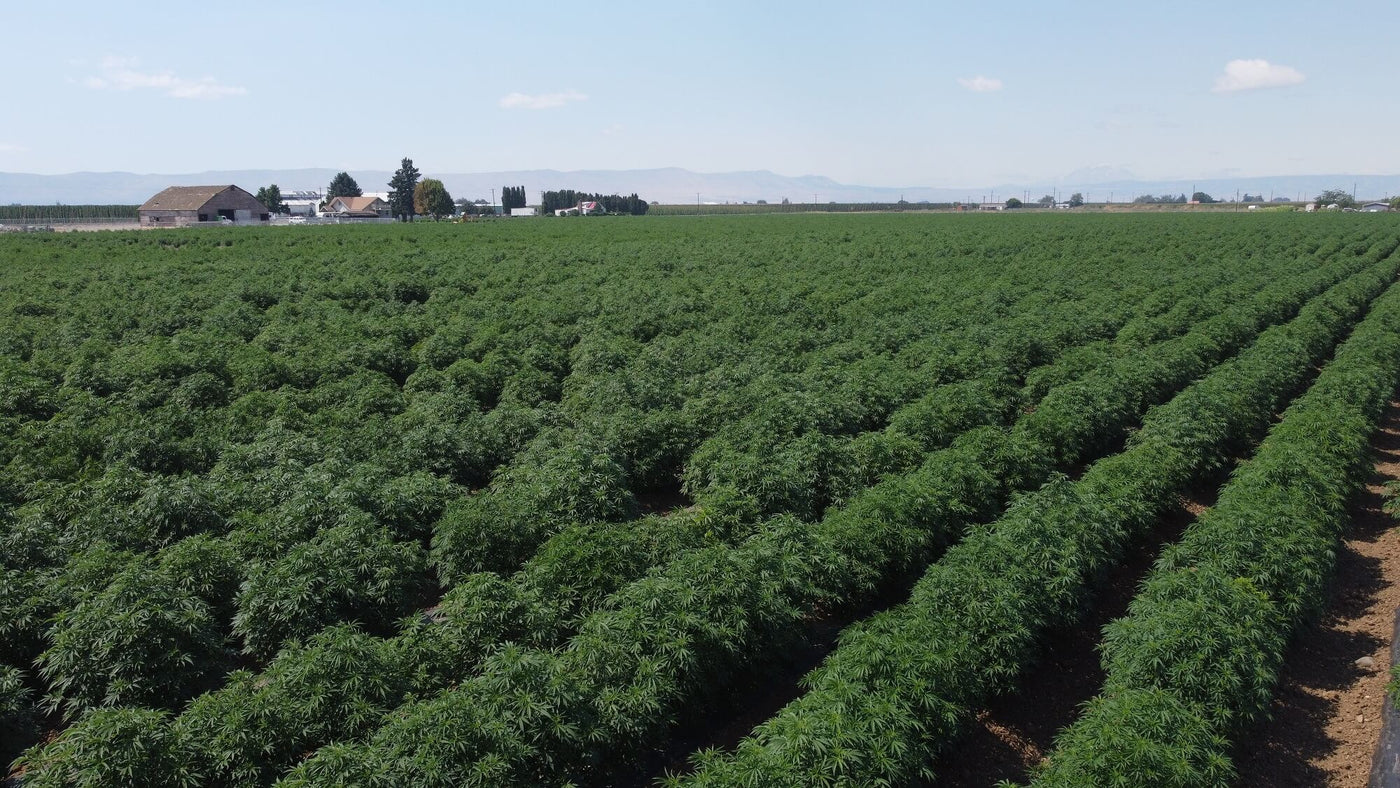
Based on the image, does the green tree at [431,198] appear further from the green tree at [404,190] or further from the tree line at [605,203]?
the tree line at [605,203]

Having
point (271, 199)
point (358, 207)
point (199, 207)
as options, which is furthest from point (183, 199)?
point (358, 207)

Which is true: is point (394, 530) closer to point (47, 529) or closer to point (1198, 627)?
point (47, 529)

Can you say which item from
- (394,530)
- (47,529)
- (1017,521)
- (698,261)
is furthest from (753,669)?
(698,261)

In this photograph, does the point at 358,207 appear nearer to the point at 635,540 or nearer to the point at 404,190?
the point at 404,190

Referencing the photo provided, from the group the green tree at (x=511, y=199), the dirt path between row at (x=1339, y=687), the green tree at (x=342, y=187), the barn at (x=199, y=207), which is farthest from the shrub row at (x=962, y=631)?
the green tree at (x=511, y=199)

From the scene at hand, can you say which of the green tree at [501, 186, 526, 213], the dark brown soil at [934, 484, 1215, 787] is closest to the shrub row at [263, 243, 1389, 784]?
the dark brown soil at [934, 484, 1215, 787]

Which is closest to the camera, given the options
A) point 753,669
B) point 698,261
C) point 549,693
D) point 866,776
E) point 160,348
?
point 866,776
